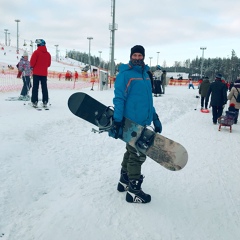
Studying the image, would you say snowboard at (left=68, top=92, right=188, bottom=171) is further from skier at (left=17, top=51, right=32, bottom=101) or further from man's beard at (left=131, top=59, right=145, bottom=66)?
skier at (left=17, top=51, right=32, bottom=101)

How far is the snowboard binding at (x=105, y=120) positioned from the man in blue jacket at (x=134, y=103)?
0.44 ft

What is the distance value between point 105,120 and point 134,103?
569mm

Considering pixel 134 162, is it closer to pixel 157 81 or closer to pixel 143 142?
pixel 143 142

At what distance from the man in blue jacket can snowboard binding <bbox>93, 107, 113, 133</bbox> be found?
13 cm

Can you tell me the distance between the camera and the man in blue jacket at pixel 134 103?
10.5ft

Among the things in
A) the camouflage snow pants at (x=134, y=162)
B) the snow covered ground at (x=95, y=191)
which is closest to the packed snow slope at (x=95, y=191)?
the snow covered ground at (x=95, y=191)

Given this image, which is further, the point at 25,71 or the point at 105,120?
the point at 25,71

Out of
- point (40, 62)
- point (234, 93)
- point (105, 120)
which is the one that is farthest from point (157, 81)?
point (105, 120)

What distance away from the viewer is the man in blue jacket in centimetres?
320

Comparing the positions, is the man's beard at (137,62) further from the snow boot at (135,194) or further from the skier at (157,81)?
the skier at (157,81)

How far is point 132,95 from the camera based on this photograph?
325 cm

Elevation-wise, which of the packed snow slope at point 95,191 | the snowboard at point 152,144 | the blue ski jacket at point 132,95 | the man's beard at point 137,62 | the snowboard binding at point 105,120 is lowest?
the packed snow slope at point 95,191

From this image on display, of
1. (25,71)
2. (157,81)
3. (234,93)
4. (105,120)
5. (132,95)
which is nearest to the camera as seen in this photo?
(132,95)

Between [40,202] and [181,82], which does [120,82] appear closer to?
[40,202]
